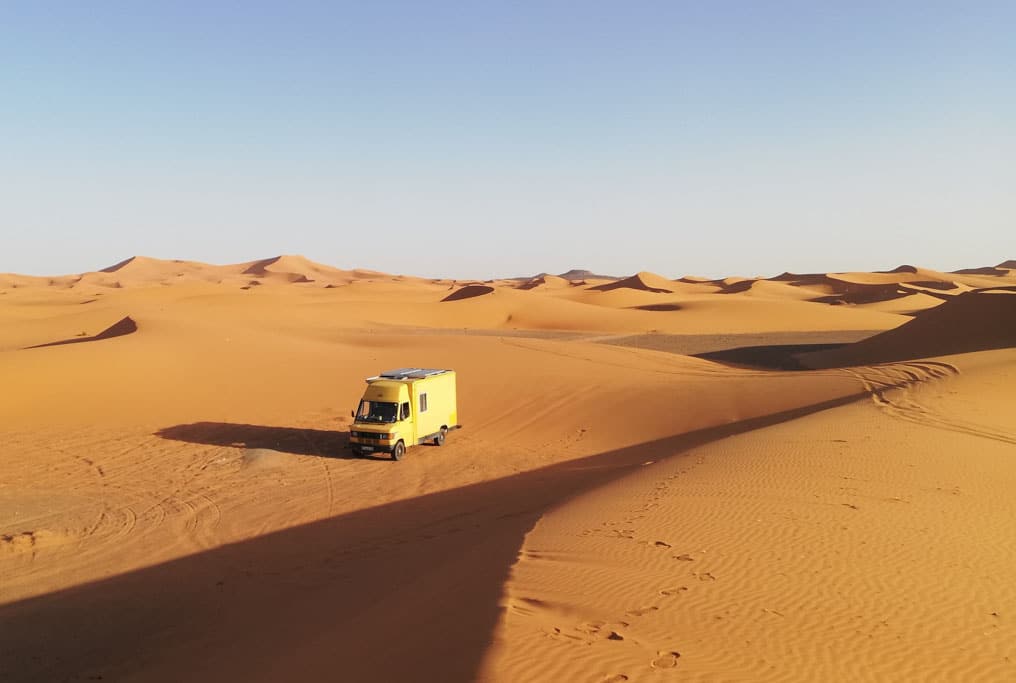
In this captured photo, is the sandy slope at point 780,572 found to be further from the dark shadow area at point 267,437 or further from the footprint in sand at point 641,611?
the dark shadow area at point 267,437

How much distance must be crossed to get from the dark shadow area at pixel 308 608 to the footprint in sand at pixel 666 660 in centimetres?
124

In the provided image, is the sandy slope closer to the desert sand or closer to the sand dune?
the desert sand

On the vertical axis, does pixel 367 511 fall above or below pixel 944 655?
below

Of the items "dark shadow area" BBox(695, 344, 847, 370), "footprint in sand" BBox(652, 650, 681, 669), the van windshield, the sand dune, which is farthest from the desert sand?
the sand dune

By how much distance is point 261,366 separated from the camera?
25.4 m

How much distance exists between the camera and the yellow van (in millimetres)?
15797

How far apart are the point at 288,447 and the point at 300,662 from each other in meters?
12.2

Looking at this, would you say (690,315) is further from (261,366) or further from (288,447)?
(288,447)

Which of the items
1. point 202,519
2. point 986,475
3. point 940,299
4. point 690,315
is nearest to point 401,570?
point 202,519

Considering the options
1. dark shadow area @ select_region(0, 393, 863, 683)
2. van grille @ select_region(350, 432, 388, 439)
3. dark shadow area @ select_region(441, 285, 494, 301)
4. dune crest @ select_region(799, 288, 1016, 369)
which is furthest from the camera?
dark shadow area @ select_region(441, 285, 494, 301)

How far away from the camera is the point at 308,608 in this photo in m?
7.93

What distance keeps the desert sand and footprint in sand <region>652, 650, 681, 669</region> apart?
20 mm

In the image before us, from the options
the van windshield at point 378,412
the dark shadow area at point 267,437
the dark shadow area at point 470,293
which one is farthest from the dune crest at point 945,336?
the dark shadow area at point 470,293

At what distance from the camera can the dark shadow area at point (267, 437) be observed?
17.2 meters
